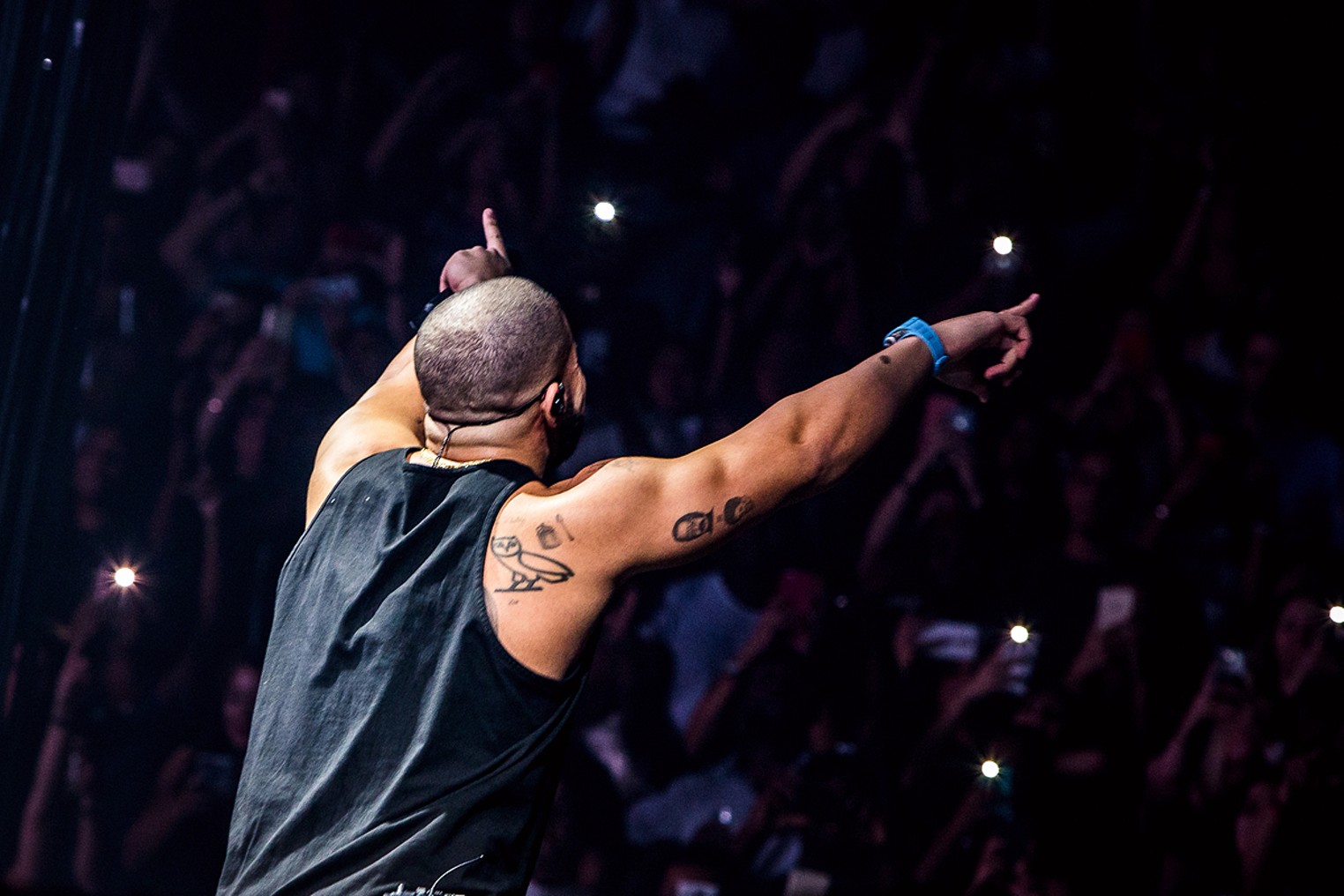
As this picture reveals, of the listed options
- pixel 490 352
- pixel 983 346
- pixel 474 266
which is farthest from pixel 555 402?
pixel 983 346

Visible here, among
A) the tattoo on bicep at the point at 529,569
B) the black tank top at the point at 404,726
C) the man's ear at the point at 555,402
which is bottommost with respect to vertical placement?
the black tank top at the point at 404,726

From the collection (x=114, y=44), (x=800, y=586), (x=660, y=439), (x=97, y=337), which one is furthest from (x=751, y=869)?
(x=114, y=44)

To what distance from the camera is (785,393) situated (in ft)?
12.3

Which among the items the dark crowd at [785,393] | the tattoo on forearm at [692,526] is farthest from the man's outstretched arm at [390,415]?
the dark crowd at [785,393]

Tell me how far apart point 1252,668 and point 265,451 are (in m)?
3.13

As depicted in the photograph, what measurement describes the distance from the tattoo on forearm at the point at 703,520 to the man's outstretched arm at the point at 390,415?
0.44 m

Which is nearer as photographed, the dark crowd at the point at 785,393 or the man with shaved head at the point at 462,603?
the man with shaved head at the point at 462,603

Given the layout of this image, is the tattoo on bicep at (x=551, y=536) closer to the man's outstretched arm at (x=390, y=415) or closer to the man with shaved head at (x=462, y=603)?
the man with shaved head at (x=462, y=603)

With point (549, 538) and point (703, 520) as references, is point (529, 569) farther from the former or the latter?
point (703, 520)

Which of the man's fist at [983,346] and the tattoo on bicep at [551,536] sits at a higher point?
the man's fist at [983,346]

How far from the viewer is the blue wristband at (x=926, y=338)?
177 centimetres

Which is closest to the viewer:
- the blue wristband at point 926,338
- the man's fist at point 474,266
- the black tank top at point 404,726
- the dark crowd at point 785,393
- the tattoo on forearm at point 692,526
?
the black tank top at point 404,726

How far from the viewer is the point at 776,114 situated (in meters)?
4.11

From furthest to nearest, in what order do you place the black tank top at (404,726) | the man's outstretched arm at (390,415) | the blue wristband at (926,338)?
the blue wristband at (926,338) → the man's outstretched arm at (390,415) → the black tank top at (404,726)
